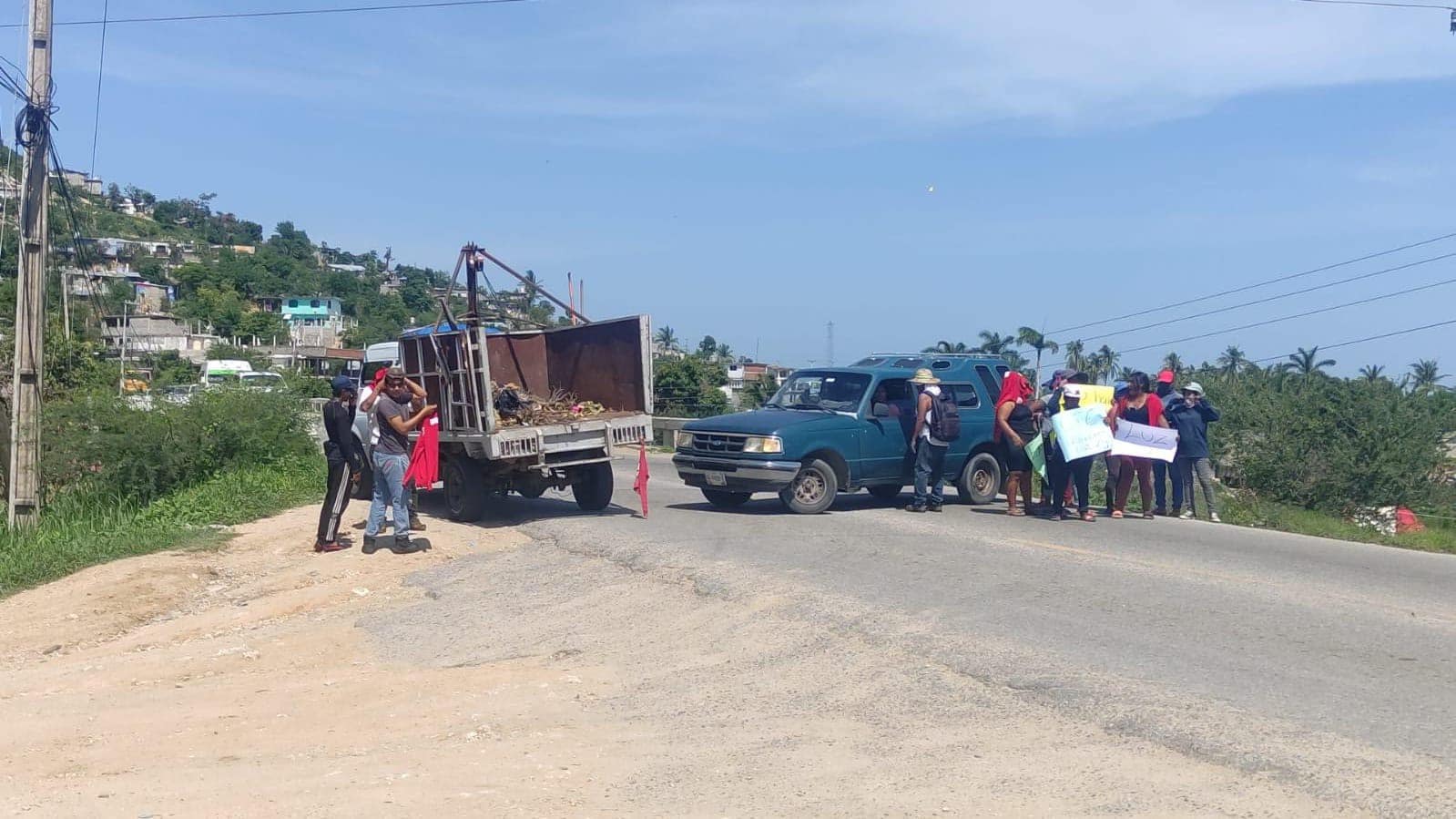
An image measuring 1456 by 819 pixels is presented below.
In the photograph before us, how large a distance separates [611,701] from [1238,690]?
11.2 feet

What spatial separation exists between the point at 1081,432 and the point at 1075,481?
2.25ft

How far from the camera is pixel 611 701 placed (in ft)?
23.4

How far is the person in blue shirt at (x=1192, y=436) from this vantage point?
15406 mm

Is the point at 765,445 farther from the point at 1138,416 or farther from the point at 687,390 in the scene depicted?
the point at 687,390

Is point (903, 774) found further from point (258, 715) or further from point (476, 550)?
point (476, 550)

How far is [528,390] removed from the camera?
630 inches

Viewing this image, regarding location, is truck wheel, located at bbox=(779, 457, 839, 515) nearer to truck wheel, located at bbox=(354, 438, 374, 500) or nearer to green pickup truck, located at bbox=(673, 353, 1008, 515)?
green pickup truck, located at bbox=(673, 353, 1008, 515)

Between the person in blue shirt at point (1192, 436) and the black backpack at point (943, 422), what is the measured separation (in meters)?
2.80

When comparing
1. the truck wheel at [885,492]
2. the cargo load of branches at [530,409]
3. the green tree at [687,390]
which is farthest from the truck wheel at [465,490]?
the green tree at [687,390]

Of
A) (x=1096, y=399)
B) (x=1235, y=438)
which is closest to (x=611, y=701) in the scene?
(x=1096, y=399)

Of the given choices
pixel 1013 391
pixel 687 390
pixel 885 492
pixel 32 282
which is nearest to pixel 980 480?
pixel 885 492

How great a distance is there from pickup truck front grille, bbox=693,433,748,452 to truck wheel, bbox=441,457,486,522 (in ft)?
8.56

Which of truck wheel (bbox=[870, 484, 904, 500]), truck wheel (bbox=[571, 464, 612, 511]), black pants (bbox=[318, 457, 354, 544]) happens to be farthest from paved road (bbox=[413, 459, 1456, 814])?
black pants (bbox=[318, 457, 354, 544])

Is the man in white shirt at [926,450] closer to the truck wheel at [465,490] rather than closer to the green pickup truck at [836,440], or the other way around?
the green pickup truck at [836,440]
